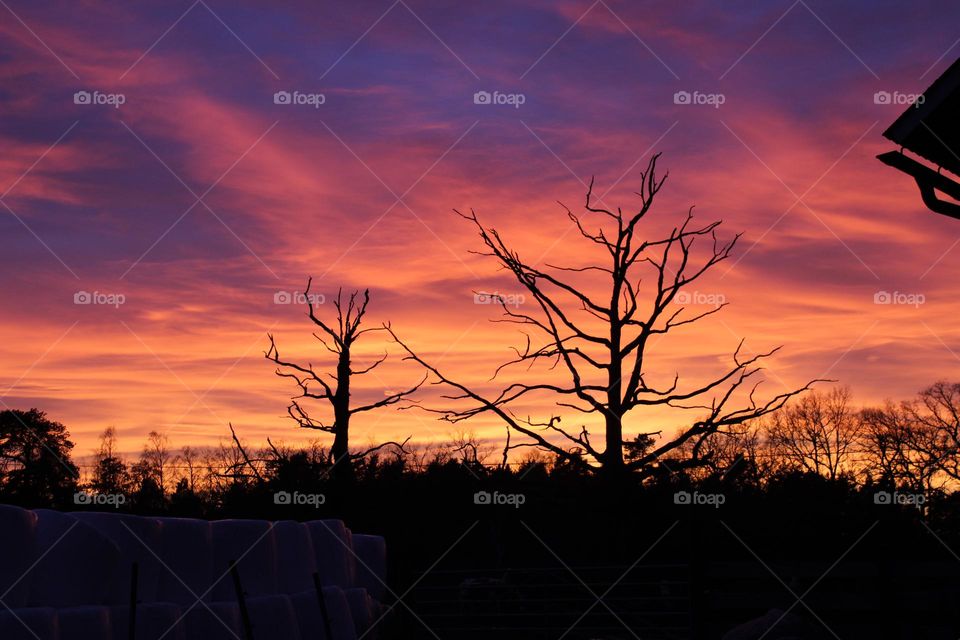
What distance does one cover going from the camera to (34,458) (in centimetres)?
4003

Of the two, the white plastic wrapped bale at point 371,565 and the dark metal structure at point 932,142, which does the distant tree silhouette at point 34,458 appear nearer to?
the white plastic wrapped bale at point 371,565

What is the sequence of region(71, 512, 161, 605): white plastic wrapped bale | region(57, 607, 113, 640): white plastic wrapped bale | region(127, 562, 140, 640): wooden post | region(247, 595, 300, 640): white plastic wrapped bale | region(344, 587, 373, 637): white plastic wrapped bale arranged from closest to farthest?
1. region(57, 607, 113, 640): white plastic wrapped bale
2. region(127, 562, 140, 640): wooden post
3. region(71, 512, 161, 605): white plastic wrapped bale
4. region(247, 595, 300, 640): white plastic wrapped bale
5. region(344, 587, 373, 637): white plastic wrapped bale

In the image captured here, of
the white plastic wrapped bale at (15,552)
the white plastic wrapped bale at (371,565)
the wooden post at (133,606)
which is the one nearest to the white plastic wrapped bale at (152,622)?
the wooden post at (133,606)

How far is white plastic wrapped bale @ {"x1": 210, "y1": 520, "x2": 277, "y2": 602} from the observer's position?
1252 centimetres

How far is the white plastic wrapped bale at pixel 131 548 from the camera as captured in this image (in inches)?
396

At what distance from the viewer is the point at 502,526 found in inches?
1160

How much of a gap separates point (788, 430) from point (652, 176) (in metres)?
29.6

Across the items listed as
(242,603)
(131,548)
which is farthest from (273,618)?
Result: (131,548)

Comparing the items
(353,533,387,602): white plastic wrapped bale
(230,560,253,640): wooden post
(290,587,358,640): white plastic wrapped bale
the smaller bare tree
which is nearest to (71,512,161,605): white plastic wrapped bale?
(230,560,253,640): wooden post

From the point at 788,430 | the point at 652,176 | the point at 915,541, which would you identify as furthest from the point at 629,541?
the point at 788,430

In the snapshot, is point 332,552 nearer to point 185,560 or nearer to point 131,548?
point 185,560

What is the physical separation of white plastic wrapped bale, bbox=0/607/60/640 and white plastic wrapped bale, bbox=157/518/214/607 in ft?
7.17

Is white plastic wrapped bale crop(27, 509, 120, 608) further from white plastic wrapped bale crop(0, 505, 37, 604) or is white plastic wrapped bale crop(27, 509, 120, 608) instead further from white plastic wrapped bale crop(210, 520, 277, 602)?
white plastic wrapped bale crop(210, 520, 277, 602)

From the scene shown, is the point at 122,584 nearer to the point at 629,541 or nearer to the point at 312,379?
the point at 629,541
